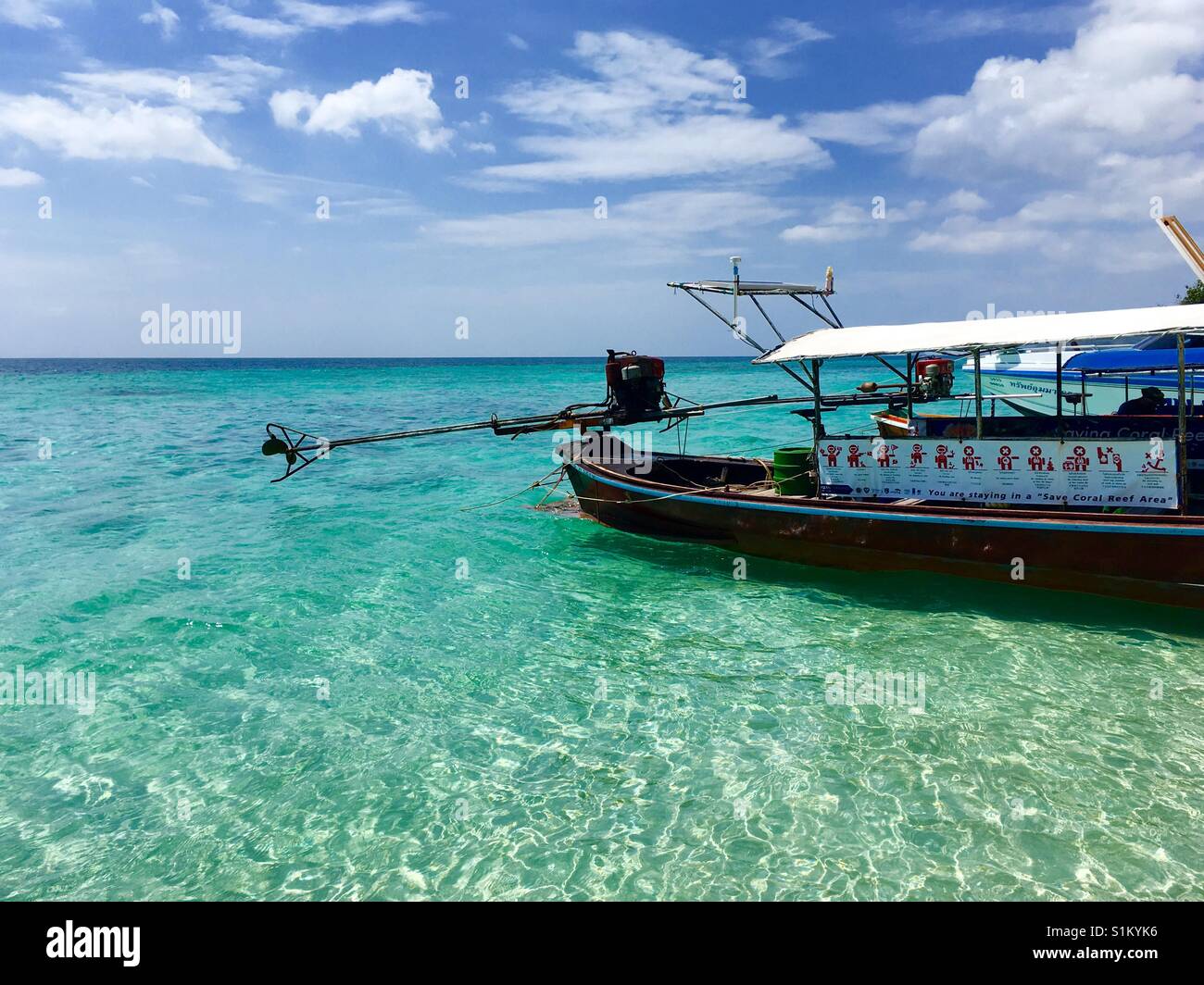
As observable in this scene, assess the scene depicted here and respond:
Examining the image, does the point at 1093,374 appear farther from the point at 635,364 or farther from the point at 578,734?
the point at 578,734

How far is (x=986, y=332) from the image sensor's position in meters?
10.9

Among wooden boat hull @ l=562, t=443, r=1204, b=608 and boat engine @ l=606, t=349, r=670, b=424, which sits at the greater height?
boat engine @ l=606, t=349, r=670, b=424

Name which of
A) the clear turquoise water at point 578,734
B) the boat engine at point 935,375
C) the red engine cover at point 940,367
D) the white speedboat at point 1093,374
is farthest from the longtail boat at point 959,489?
the red engine cover at point 940,367

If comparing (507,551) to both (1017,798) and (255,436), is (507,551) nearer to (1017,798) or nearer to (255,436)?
(1017,798)

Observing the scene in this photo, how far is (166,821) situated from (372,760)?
1776 mm

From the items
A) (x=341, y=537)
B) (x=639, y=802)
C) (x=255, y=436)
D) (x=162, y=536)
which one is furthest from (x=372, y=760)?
(x=255, y=436)

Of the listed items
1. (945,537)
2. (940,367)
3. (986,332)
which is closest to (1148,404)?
(986,332)

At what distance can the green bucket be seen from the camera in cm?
1323

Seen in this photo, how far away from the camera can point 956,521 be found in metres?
11.0

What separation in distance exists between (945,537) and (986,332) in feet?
10.1

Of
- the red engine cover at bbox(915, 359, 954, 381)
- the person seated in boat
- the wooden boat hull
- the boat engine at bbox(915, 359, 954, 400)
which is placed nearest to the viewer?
the wooden boat hull

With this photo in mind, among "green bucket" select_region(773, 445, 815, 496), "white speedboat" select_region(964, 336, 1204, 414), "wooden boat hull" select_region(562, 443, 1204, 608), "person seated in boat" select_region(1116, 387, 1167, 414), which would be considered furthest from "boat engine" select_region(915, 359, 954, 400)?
"wooden boat hull" select_region(562, 443, 1204, 608)

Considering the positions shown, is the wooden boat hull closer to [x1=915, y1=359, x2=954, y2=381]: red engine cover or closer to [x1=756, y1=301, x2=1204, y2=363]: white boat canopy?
[x1=756, y1=301, x2=1204, y2=363]: white boat canopy

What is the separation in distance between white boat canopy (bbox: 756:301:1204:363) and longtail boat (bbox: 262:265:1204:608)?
0.12ft
